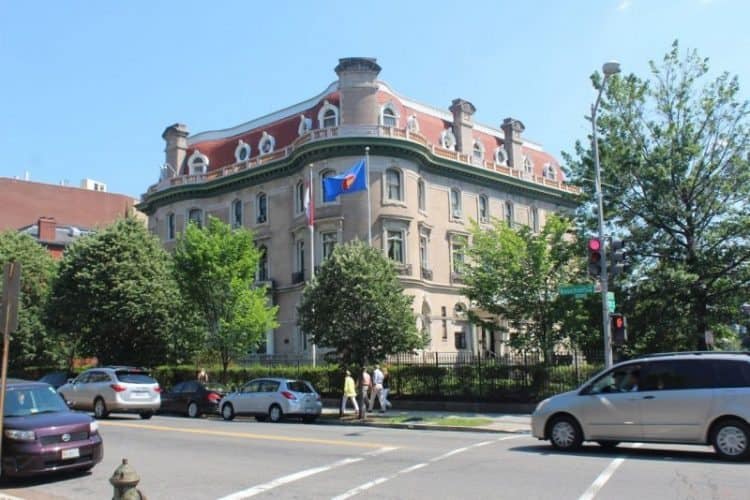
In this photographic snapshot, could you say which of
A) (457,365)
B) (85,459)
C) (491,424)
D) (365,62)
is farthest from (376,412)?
(365,62)

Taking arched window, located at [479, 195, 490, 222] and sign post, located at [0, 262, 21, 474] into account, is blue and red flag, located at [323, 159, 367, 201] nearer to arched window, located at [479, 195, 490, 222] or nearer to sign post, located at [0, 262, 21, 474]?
arched window, located at [479, 195, 490, 222]

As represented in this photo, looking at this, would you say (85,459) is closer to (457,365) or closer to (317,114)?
(457,365)

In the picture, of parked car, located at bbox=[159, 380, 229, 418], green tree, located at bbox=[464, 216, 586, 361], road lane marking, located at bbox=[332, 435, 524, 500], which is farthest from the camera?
parked car, located at bbox=[159, 380, 229, 418]

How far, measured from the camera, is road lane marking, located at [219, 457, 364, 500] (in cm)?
994

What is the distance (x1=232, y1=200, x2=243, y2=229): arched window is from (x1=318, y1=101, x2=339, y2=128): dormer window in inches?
367

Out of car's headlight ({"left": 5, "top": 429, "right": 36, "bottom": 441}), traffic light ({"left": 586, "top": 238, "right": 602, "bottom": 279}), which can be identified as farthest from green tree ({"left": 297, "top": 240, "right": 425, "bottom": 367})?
car's headlight ({"left": 5, "top": 429, "right": 36, "bottom": 441})

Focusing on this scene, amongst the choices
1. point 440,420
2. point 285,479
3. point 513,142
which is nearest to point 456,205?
point 513,142

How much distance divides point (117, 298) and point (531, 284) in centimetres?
2054

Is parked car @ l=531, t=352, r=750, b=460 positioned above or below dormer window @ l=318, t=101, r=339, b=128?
below

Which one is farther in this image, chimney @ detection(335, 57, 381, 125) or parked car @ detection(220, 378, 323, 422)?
chimney @ detection(335, 57, 381, 125)

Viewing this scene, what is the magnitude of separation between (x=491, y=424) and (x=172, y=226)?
38.2 m

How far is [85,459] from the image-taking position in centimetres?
1154

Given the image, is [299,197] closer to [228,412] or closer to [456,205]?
[456,205]

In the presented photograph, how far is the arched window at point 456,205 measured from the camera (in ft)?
156
